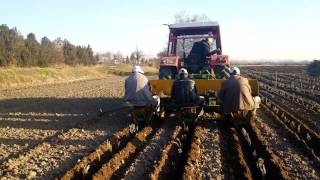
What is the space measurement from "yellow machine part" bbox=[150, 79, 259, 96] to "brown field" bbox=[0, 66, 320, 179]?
2.47 feet

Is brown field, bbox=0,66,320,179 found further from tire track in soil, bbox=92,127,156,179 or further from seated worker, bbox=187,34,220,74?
seated worker, bbox=187,34,220,74

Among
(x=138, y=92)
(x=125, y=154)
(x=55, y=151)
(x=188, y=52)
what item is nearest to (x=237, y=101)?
(x=138, y=92)

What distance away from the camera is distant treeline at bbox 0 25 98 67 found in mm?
44062

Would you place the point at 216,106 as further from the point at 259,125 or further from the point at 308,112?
the point at 308,112

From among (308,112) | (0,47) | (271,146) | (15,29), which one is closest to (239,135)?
(271,146)

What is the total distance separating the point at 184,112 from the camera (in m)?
10.2

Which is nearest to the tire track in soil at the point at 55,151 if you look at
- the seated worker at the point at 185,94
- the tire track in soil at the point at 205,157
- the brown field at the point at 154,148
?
the brown field at the point at 154,148

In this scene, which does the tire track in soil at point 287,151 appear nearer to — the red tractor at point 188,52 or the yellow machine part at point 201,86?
the yellow machine part at point 201,86

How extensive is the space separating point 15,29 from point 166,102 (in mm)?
56305

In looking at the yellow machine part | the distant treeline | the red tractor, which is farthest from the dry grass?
the yellow machine part

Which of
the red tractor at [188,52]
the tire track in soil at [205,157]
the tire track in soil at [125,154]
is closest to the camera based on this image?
the tire track in soil at [125,154]

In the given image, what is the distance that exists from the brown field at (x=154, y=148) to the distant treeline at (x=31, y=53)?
110 ft

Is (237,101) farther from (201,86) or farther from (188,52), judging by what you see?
(188,52)

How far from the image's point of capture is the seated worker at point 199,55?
13.4m
